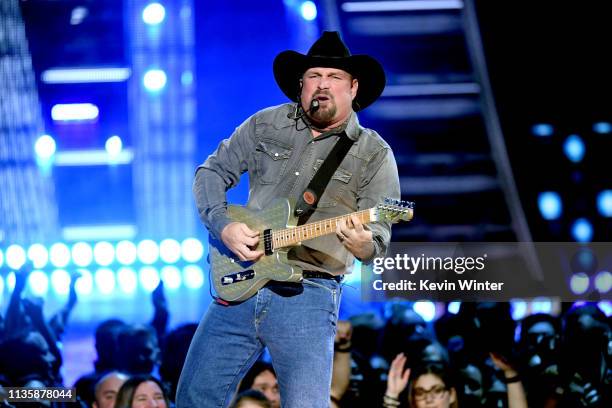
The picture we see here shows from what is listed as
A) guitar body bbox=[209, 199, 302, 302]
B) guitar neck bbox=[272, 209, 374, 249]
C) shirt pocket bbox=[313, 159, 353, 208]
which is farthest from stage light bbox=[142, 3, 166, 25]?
guitar neck bbox=[272, 209, 374, 249]

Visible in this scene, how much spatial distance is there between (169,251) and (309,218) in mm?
2368

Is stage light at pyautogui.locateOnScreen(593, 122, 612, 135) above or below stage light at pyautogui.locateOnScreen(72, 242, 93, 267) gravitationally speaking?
above

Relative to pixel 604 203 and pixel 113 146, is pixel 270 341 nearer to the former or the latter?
pixel 113 146

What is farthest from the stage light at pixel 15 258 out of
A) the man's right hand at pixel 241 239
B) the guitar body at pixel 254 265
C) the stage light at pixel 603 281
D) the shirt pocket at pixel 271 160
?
the stage light at pixel 603 281

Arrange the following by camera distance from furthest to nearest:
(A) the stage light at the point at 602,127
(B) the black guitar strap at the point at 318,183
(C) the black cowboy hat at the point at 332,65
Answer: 1. (A) the stage light at the point at 602,127
2. (C) the black cowboy hat at the point at 332,65
3. (B) the black guitar strap at the point at 318,183

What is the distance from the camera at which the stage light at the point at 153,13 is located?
19.9ft

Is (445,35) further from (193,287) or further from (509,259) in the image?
(193,287)

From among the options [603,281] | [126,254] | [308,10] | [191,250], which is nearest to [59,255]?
[126,254]

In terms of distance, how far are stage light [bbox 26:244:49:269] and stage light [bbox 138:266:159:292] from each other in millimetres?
643

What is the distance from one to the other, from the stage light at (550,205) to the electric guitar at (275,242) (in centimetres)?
251

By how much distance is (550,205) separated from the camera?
5.84 m

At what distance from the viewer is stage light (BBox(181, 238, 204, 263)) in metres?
5.92

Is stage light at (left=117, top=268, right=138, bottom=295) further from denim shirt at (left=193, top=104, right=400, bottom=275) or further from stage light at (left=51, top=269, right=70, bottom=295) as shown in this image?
denim shirt at (left=193, top=104, right=400, bottom=275)

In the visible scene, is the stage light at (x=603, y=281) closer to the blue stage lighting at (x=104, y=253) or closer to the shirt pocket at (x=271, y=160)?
the shirt pocket at (x=271, y=160)
